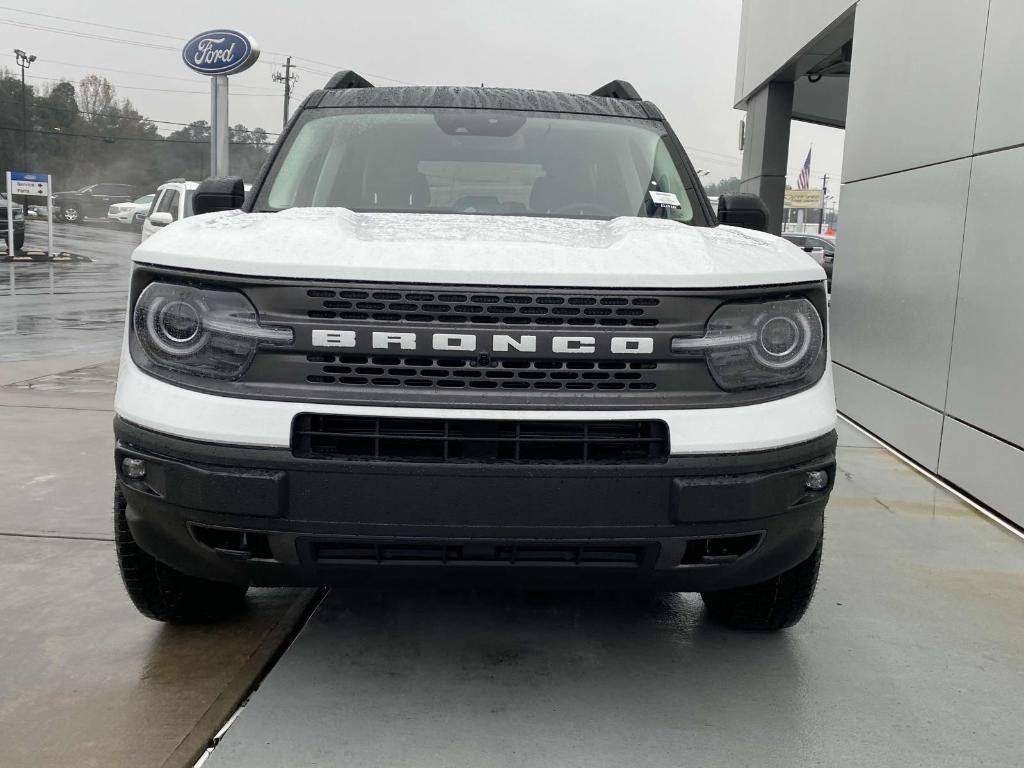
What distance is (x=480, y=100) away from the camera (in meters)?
3.94

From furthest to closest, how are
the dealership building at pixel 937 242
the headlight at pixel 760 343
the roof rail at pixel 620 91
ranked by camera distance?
1. the dealership building at pixel 937 242
2. the roof rail at pixel 620 91
3. the headlight at pixel 760 343

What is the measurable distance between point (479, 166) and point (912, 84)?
13.7 ft

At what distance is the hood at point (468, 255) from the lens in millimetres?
2299

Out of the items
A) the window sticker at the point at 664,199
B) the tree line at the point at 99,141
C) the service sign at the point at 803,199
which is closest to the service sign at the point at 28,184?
the window sticker at the point at 664,199

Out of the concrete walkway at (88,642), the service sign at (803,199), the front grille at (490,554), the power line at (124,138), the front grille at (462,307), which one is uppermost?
the power line at (124,138)

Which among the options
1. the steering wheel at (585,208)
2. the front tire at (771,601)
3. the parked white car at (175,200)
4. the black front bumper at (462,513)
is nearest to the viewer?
the black front bumper at (462,513)

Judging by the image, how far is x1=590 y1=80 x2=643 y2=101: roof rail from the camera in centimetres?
440

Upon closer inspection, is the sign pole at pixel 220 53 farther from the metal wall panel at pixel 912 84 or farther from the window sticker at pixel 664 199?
the window sticker at pixel 664 199

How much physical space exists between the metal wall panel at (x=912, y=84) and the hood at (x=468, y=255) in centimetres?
364

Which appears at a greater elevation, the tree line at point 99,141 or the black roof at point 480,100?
the tree line at point 99,141

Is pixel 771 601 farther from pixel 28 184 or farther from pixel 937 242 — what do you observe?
pixel 28 184

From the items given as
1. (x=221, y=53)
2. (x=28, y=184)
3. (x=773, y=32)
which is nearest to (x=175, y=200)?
(x=221, y=53)

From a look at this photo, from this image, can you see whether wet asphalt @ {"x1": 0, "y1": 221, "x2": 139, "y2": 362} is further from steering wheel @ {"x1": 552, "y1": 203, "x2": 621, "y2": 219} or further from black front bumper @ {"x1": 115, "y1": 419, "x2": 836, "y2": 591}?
black front bumper @ {"x1": 115, "y1": 419, "x2": 836, "y2": 591}

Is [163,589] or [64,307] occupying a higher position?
[163,589]
